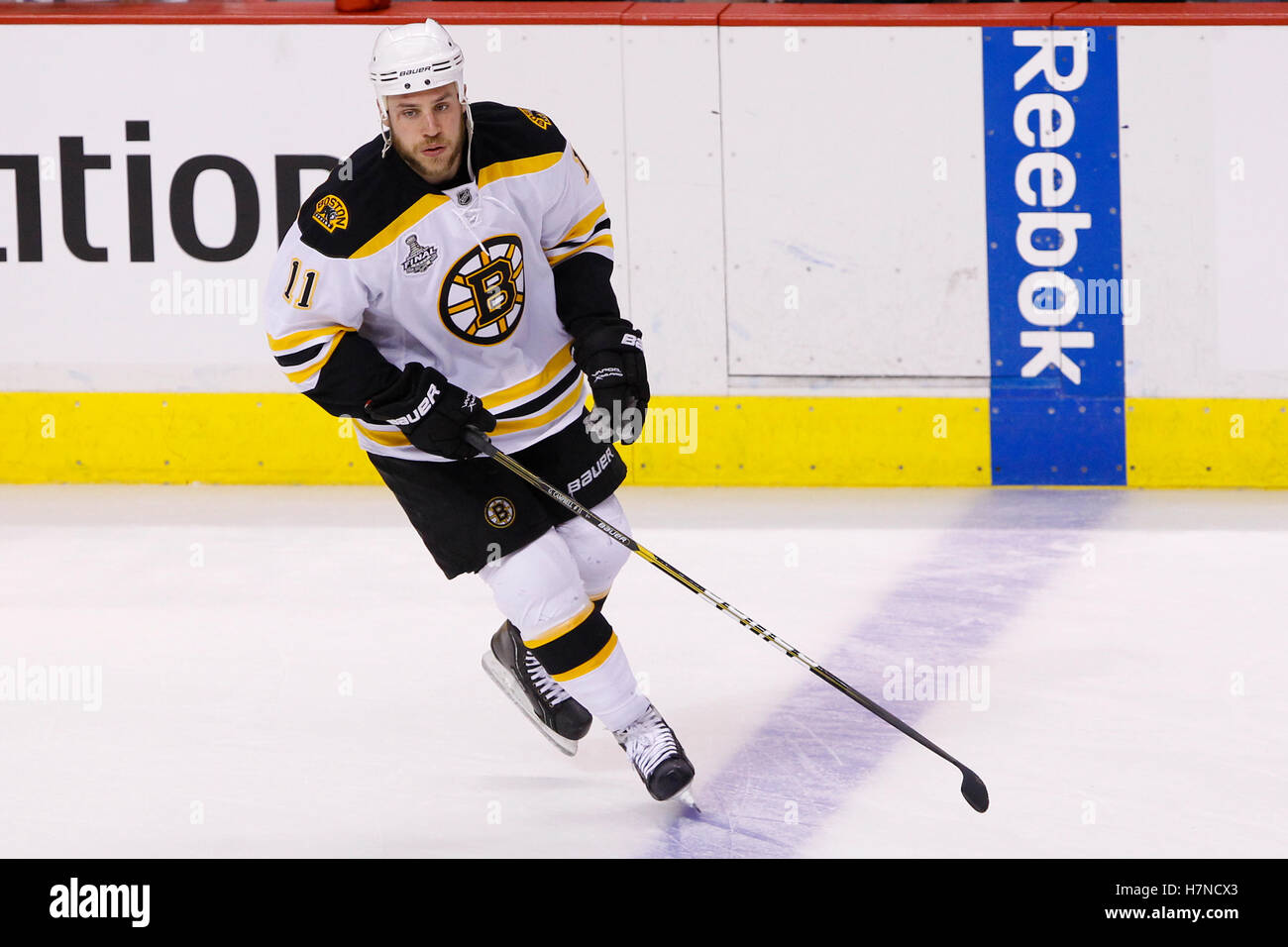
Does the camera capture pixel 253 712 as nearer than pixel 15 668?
Yes

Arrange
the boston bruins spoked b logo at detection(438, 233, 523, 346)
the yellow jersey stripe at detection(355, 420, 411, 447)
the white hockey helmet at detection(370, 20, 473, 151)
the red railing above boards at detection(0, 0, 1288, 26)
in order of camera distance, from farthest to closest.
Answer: the red railing above boards at detection(0, 0, 1288, 26) → the yellow jersey stripe at detection(355, 420, 411, 447) → the boston bruins spoked b logo at detection(438, 233, 523, 346) → the white hockey helmet at detection(370, 20, 473, 151)

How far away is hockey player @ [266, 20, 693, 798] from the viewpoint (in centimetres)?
306

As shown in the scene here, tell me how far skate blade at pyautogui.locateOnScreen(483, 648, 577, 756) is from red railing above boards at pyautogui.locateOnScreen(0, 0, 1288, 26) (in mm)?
2594

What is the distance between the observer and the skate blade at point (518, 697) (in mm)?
3486

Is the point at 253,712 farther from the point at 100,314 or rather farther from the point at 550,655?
the point at 100,314

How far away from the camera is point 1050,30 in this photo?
17.8ft

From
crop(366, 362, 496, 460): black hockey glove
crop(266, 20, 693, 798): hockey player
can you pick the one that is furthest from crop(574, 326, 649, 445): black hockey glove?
crop(366, 362, 496, 460): black hockey glove

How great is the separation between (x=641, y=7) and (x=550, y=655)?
9.81ft

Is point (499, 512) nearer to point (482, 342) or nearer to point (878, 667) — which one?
point (482, 342)

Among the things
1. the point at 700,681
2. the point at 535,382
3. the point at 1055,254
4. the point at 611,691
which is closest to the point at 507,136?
the point at 535,382

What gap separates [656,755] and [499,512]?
501mm

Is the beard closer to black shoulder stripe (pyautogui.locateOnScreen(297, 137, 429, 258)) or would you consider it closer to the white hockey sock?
black shoulder stripe (pyautogui.locateOnScreen(297, 137, 429, 258))

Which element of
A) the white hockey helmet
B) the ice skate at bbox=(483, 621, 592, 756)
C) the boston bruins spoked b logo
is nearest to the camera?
the white hockey helmet
